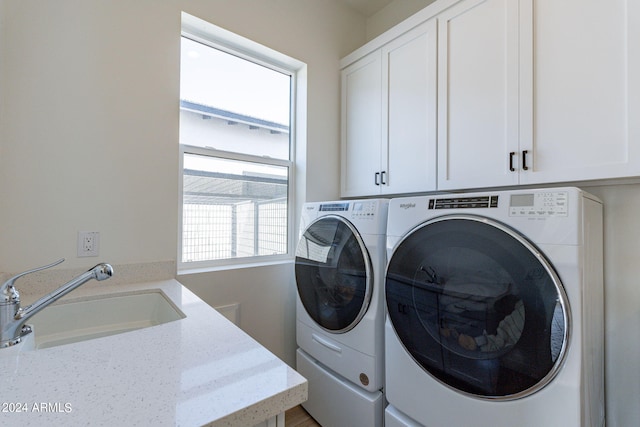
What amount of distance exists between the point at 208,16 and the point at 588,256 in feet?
6.96

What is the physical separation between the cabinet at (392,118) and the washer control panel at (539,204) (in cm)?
67

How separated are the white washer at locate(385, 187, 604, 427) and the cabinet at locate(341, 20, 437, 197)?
0.56 m

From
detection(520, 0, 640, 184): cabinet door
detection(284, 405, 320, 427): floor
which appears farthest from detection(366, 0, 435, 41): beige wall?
detection(284, 405, 320, 427): floor

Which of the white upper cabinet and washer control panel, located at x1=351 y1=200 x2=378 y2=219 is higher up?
the white upper cabinet

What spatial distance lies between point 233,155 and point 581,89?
1.77 m

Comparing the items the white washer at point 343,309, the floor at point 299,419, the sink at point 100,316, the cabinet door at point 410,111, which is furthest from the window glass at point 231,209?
the floor at point 299,419

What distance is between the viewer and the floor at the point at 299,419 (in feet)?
5.56

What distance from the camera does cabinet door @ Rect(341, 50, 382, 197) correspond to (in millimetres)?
1945

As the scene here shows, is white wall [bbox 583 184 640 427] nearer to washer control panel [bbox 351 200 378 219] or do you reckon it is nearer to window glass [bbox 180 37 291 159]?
washer control panel [bbox 351 200 378 219]

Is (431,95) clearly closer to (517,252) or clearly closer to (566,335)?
(517,252)

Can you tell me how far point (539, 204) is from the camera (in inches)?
35.7

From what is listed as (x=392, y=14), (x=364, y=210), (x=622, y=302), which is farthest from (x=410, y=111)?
(x=622, y=302)

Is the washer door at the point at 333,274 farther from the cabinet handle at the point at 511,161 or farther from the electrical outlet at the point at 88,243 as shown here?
the electrical outlet at the point at 88,243

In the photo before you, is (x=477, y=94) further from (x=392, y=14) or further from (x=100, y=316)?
(x=100, y=316)
